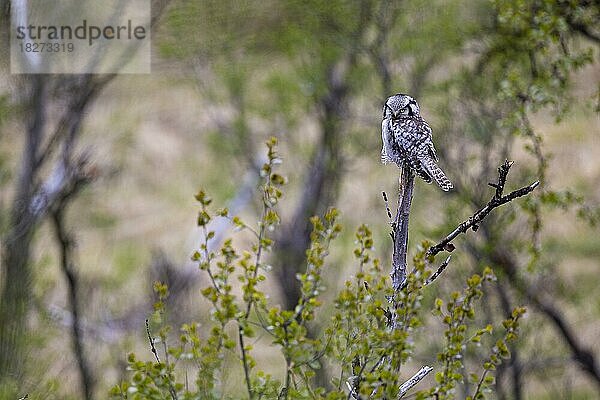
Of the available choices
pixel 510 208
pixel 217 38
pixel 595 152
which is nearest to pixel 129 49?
pixel 217 38

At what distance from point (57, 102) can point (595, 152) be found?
36.0ft

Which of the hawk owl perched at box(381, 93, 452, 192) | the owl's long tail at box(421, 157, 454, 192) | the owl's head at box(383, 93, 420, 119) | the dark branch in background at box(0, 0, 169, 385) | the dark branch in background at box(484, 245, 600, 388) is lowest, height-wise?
the owl's long tail at box(421, 157, 454, 192)

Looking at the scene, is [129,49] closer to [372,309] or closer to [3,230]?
[3,230]

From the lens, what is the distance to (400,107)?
10.5 ft

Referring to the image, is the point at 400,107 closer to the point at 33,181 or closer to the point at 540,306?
the point at 540,306

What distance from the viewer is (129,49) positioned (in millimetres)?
9219

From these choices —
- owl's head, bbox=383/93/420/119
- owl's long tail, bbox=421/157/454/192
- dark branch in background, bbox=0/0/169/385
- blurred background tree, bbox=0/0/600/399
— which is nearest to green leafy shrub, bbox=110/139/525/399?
owl's long tail, bbox=421/157/454/192

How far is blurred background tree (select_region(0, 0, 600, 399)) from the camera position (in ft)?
21.9

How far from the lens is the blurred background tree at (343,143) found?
6.66 m

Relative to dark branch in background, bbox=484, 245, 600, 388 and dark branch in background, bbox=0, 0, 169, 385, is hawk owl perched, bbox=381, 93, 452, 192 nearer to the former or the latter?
dark branch in background, bbox=0, 0, 169, 385

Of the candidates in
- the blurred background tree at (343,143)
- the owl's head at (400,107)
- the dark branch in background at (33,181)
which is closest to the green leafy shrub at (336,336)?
the owl's head at (400,107)
